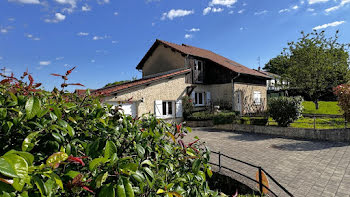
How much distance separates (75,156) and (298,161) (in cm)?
739

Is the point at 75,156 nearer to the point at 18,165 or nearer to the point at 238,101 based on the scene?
the point at 18,165

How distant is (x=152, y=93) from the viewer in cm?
1380

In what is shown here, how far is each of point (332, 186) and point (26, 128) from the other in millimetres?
6261

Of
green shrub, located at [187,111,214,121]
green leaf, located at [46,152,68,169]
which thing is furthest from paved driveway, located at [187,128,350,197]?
green leaf, located at [46,152,68,169]

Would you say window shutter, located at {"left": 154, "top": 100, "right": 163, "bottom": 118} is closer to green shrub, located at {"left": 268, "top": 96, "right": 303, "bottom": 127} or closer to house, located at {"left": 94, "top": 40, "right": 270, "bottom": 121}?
house, located at {"left": 94, "top": 40, "right": 270, "bottom": 121}

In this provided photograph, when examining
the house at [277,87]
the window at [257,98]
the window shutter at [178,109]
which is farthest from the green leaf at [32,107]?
the house at [277,87]

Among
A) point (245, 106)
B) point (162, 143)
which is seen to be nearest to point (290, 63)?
point (245, 106)

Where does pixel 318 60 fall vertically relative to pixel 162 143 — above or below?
above

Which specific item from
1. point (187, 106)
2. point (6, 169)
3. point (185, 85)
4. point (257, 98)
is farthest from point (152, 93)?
point (6, 169)

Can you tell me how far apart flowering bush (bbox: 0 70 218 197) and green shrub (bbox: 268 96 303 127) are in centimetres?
1090

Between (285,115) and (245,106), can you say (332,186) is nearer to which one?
(285,115)

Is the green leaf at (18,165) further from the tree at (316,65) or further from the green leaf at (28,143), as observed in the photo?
the tree at (316,65)

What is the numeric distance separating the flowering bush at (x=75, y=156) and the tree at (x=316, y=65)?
24.2m

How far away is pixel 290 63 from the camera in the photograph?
74.0ft
